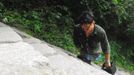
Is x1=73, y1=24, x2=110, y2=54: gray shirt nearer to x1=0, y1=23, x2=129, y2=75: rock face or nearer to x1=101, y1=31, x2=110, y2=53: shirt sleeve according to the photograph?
x1=101, y1=31, x2=110, y2=53: shirt sleeve

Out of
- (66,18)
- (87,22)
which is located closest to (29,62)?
(87,22)

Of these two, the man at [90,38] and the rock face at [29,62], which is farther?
the man at [90,38]

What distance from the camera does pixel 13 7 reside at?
439 inches

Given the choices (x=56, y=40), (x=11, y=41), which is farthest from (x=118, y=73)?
(x=11, y=41)

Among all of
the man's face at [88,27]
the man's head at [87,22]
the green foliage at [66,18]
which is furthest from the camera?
the green foliage at [66,18]

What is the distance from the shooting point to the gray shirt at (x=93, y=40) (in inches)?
279

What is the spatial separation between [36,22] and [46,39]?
77 cm

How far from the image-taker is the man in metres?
A: 7.02

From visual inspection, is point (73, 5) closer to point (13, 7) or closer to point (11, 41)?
point (13, 7)

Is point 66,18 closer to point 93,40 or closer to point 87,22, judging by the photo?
point 93,40

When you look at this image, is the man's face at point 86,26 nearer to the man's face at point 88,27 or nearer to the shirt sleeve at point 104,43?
the man's face at point 88,27

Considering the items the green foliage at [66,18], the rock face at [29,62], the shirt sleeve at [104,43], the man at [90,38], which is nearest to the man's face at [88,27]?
the man at [90,38]

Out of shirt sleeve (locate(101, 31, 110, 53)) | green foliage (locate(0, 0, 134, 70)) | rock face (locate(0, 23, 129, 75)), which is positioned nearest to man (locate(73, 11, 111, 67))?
shirt sleeve (locate(101, 31, 110, 53))

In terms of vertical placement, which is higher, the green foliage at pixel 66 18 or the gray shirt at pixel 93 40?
the gray shirt at pixel 93 40
